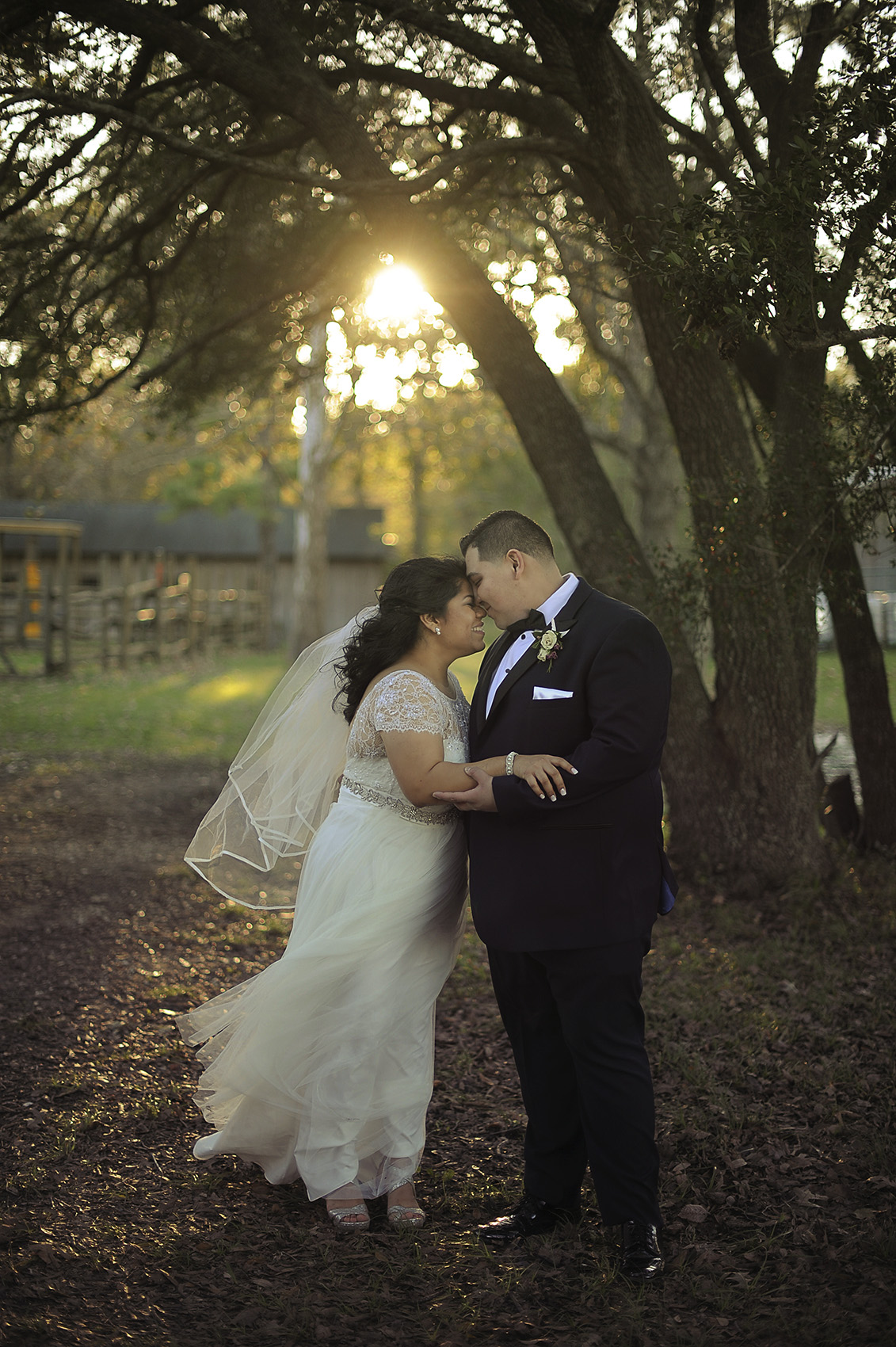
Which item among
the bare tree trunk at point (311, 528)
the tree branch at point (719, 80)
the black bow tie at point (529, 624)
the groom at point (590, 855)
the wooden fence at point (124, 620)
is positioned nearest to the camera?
the groom at point (590, 855)

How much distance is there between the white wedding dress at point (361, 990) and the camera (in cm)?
385

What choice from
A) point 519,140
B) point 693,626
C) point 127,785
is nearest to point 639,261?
point 519,140

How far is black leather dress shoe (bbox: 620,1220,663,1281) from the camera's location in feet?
11.4

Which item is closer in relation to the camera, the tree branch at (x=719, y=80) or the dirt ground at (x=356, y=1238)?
the dirt ground at (x=356, y=1238)

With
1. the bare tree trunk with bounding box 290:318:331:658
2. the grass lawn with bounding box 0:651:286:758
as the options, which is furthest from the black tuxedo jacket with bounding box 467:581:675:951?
the bare tree trunk with bounding box 290:318:331:658

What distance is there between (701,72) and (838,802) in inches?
223

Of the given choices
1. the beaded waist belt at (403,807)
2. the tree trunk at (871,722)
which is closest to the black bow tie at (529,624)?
the beaded waist belt at (403,807)

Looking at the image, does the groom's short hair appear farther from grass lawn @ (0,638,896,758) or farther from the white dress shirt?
grass lawn @ (0,638,896,758)

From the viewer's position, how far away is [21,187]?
8.66 metres

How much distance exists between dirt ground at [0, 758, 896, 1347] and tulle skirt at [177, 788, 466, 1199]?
258 millimetres

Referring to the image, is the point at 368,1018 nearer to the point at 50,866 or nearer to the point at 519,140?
the point at 519,140

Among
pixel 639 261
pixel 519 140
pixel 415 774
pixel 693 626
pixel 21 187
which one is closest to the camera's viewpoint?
pixel 415 774

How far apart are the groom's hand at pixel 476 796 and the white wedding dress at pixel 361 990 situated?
0.73 feet

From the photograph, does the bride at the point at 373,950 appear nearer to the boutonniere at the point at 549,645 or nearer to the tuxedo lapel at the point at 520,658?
the tuxedo lapel at the point at 520,658
